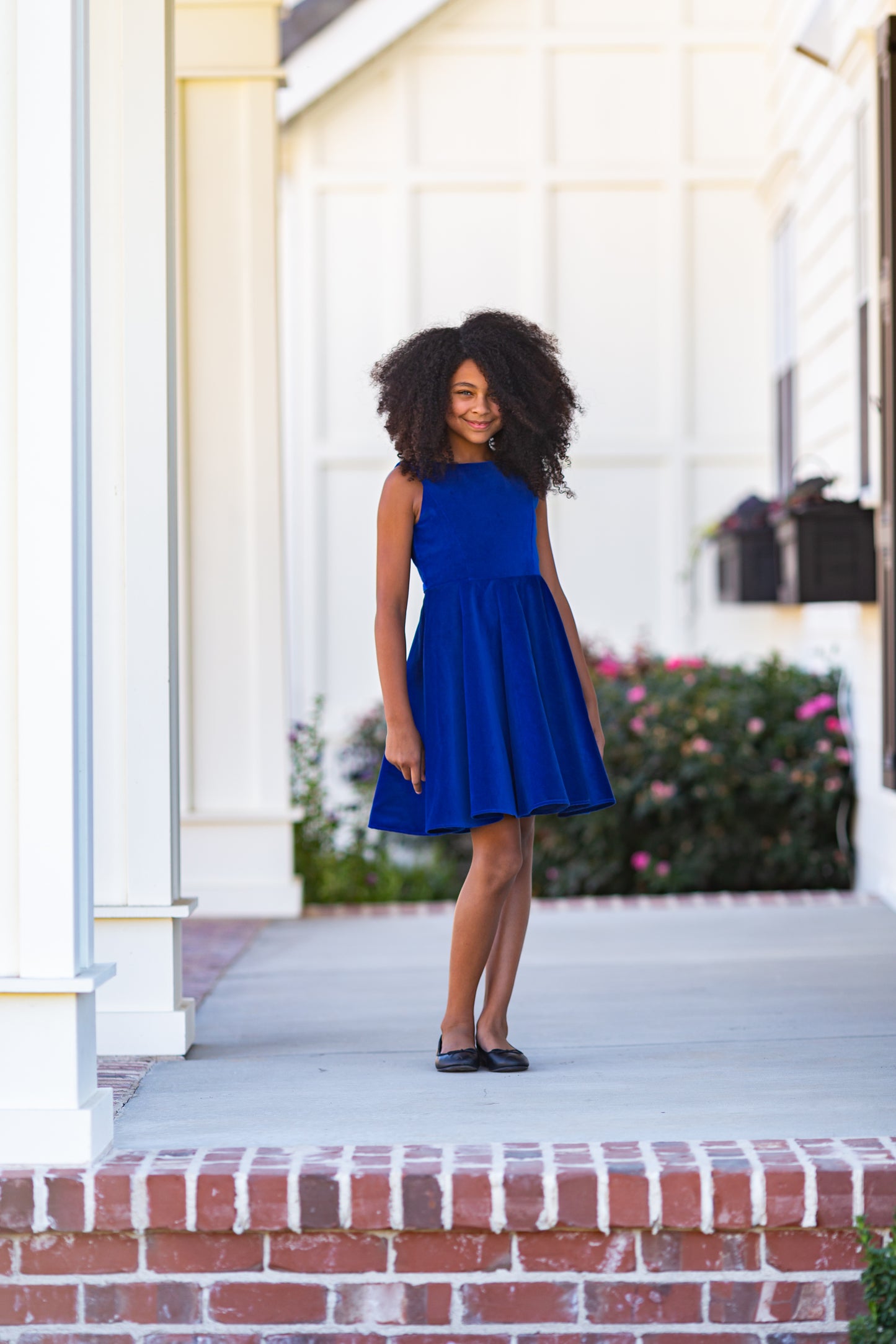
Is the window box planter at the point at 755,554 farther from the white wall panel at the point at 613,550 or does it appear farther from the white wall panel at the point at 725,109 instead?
the white wall panel at the point at 725,109

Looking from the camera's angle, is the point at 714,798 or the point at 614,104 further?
the point at 614,104

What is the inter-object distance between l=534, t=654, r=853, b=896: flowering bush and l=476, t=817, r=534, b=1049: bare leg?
2.82 metres

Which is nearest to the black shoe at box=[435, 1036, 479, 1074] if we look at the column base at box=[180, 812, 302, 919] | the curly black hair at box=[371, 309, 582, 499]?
the curly black hair at box=[371, 309, 582, 499]

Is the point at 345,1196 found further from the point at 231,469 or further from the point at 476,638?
the point at 231,469

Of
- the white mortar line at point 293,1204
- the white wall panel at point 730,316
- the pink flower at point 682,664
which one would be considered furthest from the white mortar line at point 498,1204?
the white wall panel at point 730,316

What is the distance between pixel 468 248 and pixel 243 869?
3.87 m

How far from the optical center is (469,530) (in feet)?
9.98

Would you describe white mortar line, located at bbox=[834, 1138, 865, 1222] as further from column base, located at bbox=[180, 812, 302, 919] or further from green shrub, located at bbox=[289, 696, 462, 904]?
green shrub, located at bbox=[289, 696, 462, 904]

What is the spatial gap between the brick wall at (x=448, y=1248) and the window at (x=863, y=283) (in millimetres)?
3791

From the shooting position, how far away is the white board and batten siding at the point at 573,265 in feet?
25.5

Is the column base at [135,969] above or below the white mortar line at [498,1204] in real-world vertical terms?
above

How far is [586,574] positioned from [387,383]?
4821mm

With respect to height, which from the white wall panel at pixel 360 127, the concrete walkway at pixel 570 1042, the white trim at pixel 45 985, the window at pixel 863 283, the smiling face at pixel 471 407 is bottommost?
the concrete walkway at pixel 570 1042

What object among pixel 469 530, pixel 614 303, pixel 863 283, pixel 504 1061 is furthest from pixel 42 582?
pixel 614 303
